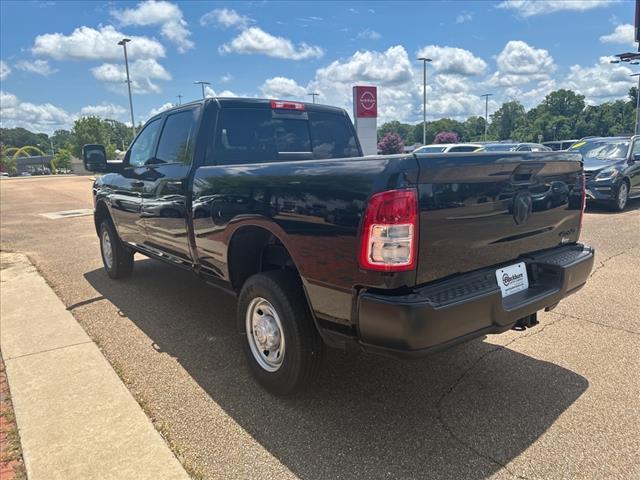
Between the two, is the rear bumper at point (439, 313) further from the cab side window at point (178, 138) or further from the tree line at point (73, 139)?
the tree line at point (73, 139)

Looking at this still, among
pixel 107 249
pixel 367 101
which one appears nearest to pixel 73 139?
pixel 367 101

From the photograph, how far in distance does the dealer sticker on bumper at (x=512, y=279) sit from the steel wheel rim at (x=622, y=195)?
9339 millimetres

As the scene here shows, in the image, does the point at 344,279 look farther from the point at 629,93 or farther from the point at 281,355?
the point at 629,93

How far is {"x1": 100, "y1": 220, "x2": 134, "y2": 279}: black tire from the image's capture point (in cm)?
593

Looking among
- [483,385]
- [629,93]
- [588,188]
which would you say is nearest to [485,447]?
[483,385]

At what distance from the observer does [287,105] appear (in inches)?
174

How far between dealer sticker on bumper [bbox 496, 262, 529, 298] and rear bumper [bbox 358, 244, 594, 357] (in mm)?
37

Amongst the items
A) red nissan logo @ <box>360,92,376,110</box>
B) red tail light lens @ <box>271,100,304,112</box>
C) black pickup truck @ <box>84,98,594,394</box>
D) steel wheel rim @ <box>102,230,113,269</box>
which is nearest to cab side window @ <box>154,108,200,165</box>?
black pickup truck @ <box>84,98,594,394</box>

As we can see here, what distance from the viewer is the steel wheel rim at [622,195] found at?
34.7ft

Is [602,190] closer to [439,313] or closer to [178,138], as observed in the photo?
[178,138]

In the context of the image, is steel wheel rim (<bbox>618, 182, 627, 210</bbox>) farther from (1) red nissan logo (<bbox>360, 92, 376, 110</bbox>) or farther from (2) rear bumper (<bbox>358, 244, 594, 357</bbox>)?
(1) red nissan logo (<bbox>360, 92, 376, 110</bbox>)

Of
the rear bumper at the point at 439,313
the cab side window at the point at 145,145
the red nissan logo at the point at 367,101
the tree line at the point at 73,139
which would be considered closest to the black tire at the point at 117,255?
the cab side window at the point at 145,145

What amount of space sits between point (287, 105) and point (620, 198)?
921 cm

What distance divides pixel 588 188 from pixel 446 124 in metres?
107
